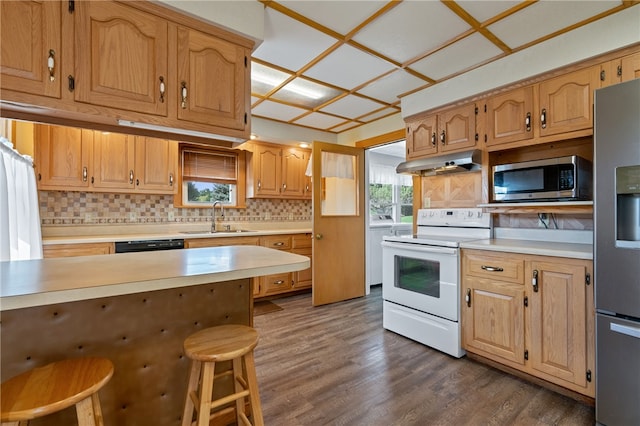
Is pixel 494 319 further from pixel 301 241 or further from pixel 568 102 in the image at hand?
pixel 301 241

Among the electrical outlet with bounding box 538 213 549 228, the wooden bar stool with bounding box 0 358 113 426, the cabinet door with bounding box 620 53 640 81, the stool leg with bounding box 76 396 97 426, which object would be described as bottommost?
the stool leg with bounding box 76 396 97 426

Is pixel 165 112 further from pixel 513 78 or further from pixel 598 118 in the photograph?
pixel 513 78

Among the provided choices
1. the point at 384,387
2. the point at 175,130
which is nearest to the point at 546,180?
the point at 384,387

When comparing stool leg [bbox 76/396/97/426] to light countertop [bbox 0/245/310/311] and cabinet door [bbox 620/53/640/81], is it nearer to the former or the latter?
light countertop [bbox 0/245/310/311]

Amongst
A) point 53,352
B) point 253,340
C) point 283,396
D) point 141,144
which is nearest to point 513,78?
point 253,340

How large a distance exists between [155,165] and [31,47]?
82.2 inches

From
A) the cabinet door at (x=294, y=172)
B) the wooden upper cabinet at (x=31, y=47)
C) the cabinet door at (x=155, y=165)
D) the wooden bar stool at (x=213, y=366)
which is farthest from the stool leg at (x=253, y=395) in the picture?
the cabinet door at (x=294, y=172)

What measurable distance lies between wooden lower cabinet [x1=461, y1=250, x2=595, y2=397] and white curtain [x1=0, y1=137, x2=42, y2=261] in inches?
125

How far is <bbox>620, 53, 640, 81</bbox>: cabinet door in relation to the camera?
72.0 inches

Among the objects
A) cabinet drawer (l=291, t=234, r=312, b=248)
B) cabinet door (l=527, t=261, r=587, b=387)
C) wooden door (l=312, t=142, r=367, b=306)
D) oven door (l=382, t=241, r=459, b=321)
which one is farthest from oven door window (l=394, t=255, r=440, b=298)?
cabinet drawer (l=291, t=234, r=312, b=248)

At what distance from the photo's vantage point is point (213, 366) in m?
1.17

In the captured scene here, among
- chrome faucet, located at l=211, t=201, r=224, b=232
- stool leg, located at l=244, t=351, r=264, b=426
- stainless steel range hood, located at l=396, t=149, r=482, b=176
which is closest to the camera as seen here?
stool leg, located at l=244, t=351, r=264, b=426

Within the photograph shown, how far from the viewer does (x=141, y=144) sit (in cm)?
328

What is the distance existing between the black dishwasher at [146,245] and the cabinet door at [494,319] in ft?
9.39
